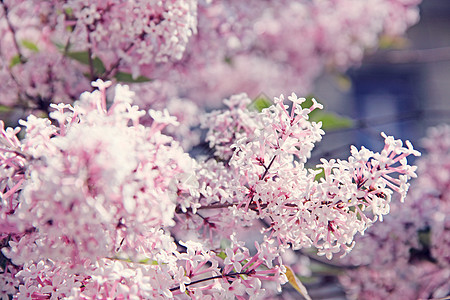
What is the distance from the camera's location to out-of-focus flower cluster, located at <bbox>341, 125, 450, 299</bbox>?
2.83 feet

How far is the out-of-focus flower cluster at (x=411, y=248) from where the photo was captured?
2.83 ft

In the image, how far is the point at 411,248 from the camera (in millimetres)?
878

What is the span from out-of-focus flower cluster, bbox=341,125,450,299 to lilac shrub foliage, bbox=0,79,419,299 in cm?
44

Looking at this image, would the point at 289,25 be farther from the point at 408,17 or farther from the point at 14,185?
the point at 14,185

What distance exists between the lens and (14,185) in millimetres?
387

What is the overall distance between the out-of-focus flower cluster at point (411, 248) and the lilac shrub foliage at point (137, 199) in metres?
0.44

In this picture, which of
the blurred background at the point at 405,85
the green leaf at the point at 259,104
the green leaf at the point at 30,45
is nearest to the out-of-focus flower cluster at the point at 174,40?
the green leaf at the point at 30,45

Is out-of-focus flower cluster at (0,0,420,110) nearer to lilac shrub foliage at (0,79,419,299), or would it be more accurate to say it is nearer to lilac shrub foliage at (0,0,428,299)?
lilac shrub foliage at (0,0,428,299)

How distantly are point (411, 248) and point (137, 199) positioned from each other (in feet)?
2.24

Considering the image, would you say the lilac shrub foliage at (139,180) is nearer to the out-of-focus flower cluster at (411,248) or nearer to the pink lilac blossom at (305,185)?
the pink lilac blossom at (305,185)

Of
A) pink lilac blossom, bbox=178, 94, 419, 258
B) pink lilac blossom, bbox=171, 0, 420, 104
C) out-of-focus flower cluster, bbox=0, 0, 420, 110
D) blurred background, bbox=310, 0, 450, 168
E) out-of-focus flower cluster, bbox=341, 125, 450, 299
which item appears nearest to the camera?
pink lilac blossom, bbox=178, 94, 419, 258

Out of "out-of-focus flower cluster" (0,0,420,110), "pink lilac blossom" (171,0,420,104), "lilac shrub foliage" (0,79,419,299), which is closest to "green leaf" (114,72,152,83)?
"out-of-focus flower cluster" (0,0,420,110)

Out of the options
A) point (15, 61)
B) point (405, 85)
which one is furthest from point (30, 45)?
point (405, 85)

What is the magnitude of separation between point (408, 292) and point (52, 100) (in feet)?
2.59
